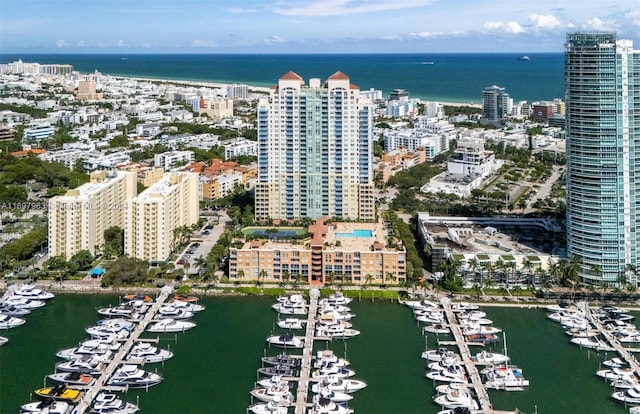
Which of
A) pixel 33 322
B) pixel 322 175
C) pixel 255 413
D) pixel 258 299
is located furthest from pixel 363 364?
pixel 322 175

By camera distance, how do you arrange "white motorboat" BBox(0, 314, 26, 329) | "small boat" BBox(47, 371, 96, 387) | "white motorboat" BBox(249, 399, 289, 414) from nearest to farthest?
"white motorboat" BBox(249, 399, 289, 414) → "small boat" BBox(47, 371, 96, 387) → "white motorboat" BBox(0, 314, 26, 329)

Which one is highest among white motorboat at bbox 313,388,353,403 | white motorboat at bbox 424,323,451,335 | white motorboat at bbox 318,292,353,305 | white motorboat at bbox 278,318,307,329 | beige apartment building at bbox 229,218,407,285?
beige apartment building at bbox 229,218,407,285

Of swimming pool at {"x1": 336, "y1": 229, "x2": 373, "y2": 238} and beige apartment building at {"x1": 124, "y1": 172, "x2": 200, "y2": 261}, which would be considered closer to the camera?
beige apartment building at {"x1": 124, "y1": 172, "x2": 200, "y2": 261}

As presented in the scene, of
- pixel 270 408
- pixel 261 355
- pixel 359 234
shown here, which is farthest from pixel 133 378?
pixel 359 234

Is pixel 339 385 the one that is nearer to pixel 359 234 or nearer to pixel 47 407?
pixel 47 407

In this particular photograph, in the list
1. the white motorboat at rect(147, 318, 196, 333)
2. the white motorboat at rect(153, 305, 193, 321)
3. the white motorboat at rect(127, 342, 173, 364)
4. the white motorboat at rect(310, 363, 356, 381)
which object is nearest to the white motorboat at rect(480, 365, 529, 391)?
the white motorboat at rect(310, 363, 356, 381)

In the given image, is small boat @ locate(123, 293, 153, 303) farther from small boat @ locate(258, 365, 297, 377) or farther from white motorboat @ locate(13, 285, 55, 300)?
small boat @ locate(258, 365, 297, 377)
